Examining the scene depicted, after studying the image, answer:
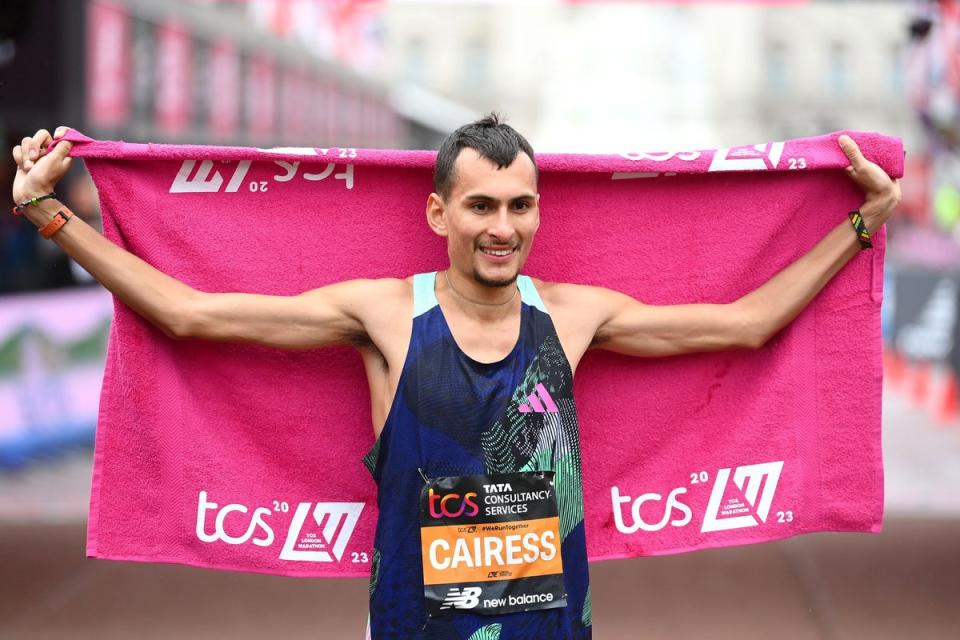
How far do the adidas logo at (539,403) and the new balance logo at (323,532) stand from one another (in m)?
0.78

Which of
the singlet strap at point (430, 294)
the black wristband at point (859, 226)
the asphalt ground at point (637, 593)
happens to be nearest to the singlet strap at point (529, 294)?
the singlet strap at point (430, 294)

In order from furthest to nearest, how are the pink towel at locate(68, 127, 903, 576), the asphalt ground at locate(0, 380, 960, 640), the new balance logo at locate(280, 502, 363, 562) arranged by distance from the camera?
the asphalt ground at locate(0, 380, 960, 640), the new balance logo at locate(280, 502, 363, 562), the pink towel at locate(68, 127, 903, 576)

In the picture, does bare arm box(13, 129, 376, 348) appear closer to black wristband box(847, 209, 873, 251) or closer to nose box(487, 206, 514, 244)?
nose box(487, 206, 514, 244)

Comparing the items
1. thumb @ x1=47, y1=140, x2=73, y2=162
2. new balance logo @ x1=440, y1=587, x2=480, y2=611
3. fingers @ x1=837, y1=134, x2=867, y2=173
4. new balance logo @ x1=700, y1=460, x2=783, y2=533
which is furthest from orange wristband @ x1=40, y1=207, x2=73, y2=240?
fingers @ x1=837, y1=134, x2=867, y2=173

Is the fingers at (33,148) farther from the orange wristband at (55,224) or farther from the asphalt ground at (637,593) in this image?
the asphalt ground at (637,593)

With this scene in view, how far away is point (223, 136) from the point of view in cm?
2112

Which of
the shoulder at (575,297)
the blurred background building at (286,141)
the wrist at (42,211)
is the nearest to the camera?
the wrist at (42,211)

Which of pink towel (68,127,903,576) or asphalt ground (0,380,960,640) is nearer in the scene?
pink towel (68,127,903,576)

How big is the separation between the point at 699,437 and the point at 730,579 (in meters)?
3.26

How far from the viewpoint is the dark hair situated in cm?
286

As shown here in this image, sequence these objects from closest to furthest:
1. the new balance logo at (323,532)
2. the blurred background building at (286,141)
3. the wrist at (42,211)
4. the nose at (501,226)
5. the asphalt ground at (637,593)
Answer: the nose at (501,226) < the wrist at (42,211) < the new balance logo at (323,532) < the asphalt ground at (637,593) < the blurred background building at (286,141)

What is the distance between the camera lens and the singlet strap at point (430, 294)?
3.01m

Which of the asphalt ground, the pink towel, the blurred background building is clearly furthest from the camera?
the blurred background building

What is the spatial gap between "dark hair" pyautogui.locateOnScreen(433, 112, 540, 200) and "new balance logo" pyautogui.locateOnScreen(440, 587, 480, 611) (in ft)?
3.24
